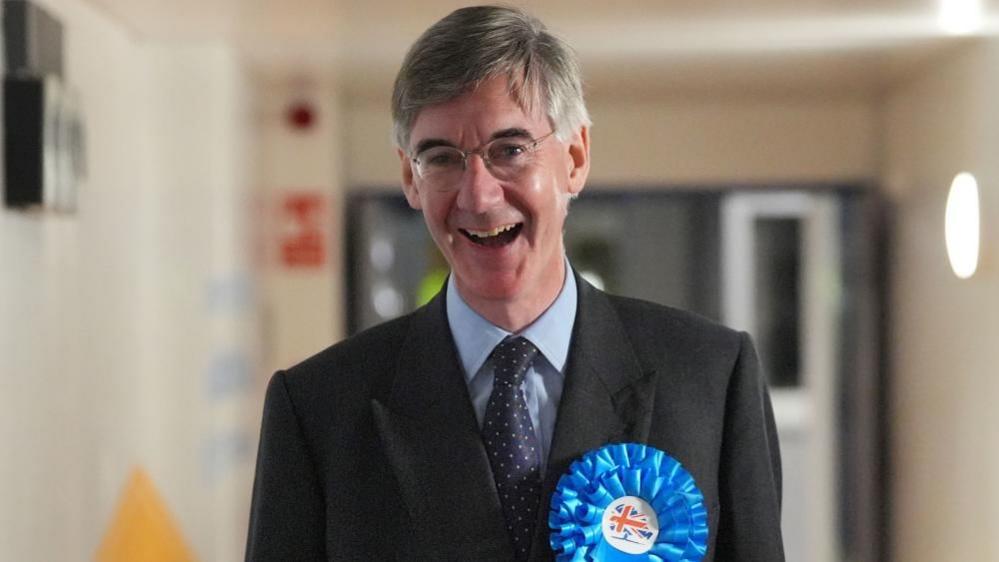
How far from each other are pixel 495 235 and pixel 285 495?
0.38 m

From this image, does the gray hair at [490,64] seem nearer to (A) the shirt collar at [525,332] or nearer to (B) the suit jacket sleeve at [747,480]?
(A) the shirt collar at [525,332]

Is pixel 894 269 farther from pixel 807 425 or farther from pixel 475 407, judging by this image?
pixel 475 407

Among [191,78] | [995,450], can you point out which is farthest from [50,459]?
[995,450]

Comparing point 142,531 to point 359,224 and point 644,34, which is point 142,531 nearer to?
point 359,224

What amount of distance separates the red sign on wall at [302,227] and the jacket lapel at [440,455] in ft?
14.6

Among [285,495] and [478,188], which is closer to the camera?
[478,188]

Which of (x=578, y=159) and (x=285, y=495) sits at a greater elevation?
(x=578, y=159)

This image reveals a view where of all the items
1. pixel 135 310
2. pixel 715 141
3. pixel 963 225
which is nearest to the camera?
pixel 963 225

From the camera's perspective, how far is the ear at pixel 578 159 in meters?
1.47

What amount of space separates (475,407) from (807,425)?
5877mm

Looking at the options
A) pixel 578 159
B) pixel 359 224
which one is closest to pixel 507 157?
pixel 578 159

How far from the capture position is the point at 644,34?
4.74 m

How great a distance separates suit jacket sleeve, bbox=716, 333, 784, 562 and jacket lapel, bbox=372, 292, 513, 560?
0.25 meters

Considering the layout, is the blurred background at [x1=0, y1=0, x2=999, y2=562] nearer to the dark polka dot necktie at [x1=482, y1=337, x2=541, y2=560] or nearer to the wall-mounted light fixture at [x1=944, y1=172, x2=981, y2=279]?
the wall-mounted light fixture at [x1=944, y1=172, x2=981, y2=279]
